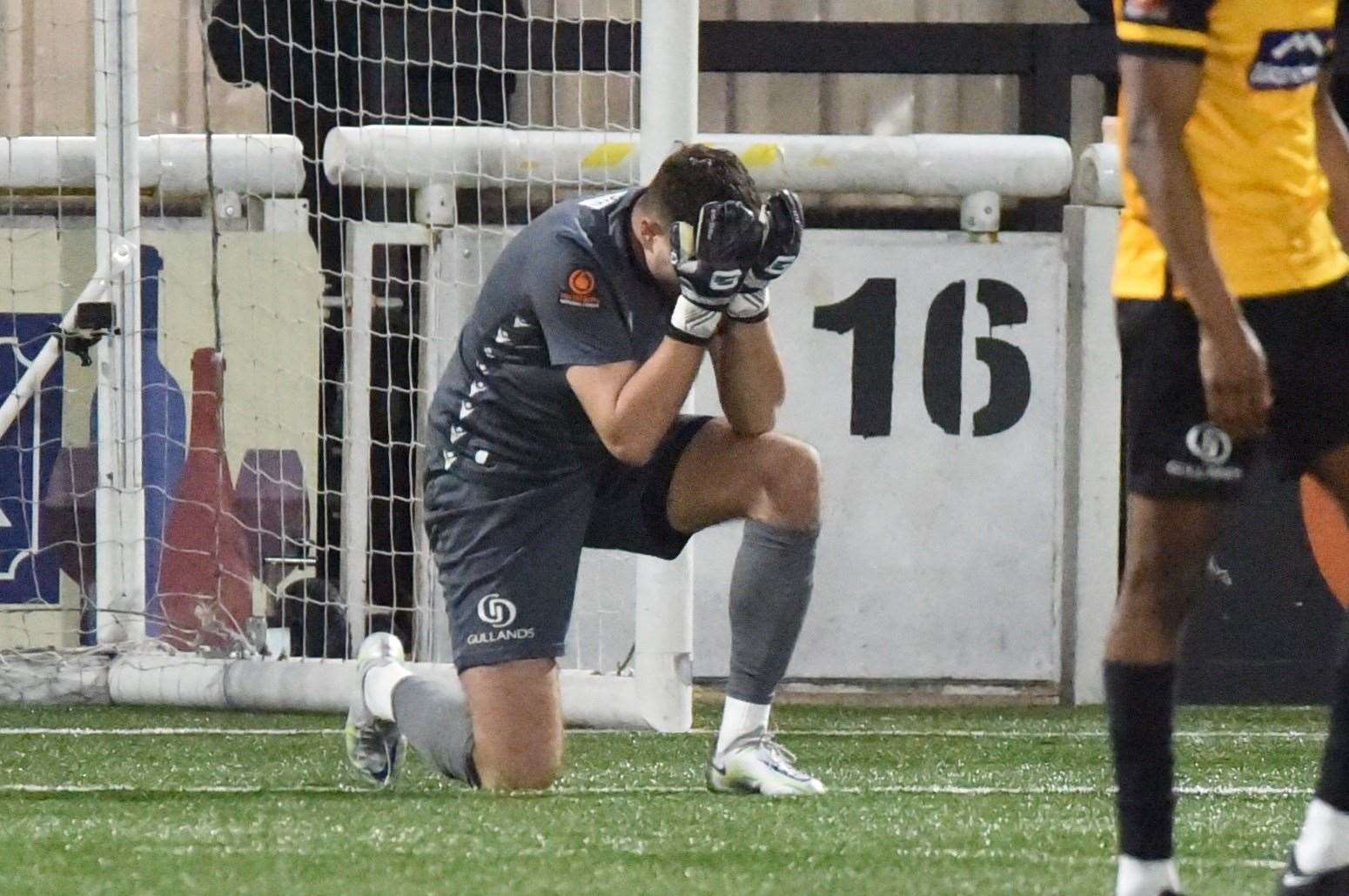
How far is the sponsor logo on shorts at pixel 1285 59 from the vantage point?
276 cm

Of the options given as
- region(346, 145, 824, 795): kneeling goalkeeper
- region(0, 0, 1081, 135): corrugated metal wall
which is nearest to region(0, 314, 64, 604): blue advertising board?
region(0, 0, 1081, 135): corrugated metal wall

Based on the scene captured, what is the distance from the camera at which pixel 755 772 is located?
431 centimetres

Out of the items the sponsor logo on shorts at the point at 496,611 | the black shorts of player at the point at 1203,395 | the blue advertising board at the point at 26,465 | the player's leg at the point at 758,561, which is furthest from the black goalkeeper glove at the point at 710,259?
the blue advertising board at the point at 26,465

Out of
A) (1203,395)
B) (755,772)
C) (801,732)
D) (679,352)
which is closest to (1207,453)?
(1203,395)

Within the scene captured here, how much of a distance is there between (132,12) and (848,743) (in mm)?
2859

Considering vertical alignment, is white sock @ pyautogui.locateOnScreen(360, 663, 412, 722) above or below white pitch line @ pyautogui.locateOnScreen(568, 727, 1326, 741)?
above

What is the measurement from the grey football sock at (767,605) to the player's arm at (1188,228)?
1762mm

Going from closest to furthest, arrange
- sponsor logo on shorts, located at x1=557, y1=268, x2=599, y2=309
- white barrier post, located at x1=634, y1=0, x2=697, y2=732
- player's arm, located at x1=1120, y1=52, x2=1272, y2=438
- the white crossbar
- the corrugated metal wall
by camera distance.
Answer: player's arm, located at x1=1120, y1=52, x2=1272, y2=438, sponsor logo on shorts, located at x1=557, y1=268, x2=599, y2=309, white barrier post, located at x1=634, y1=0, x2=697, y2=732, the white crossbar, the corrugated metal wall

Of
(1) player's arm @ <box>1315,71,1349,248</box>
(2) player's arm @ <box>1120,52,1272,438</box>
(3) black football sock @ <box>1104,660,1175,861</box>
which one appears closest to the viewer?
(2) player's arm @ <box>1120,52,1272,438</box>

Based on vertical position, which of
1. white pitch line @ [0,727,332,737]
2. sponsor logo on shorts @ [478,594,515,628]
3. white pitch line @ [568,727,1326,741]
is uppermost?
sponsor logo on shorts @ [478,594,515,628]

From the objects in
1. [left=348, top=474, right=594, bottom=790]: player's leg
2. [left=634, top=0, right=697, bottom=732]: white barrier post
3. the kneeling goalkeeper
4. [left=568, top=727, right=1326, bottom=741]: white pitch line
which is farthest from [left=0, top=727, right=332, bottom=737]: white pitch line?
[left=348, top=474, right=594, bottom=790]: player's leg

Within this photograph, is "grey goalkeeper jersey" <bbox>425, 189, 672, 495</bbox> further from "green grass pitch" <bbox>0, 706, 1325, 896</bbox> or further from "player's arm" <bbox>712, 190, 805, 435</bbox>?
"green grass pitch" <bbox>0, 706, 1325, 896</bbox>

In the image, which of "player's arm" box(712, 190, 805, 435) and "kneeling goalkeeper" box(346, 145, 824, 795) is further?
"kneeling goalkeeper" box(346, 145, 824, 795)

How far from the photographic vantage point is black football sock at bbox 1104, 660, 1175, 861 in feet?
8.96
